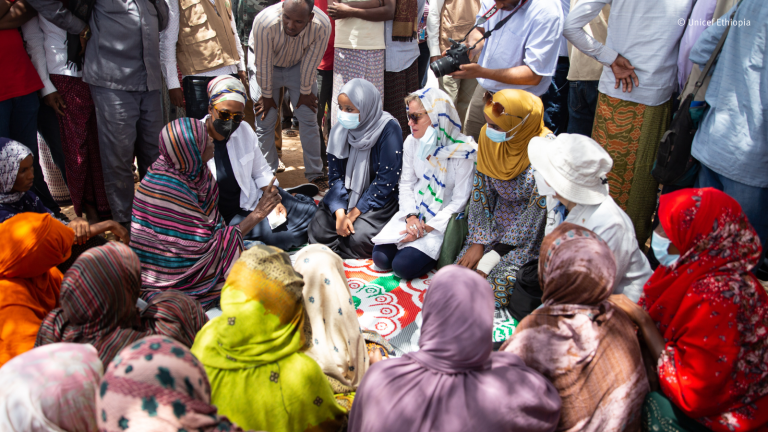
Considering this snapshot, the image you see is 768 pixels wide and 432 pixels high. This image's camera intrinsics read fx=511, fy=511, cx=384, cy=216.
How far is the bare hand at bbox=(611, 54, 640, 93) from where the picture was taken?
3.08m

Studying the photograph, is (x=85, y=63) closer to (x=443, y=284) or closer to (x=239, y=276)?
(x=239, y=276)

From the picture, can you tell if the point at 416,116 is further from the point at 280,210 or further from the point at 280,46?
the point at 280,46

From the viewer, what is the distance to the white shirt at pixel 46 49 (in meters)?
3.45

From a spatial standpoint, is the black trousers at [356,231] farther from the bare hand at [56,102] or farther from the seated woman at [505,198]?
the bare hand at [56,102]

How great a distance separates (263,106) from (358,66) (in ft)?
2.88

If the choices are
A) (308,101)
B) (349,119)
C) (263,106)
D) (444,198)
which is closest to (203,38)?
(263,106)

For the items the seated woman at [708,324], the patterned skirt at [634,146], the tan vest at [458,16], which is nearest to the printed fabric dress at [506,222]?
the patterned skirt at [634,146]

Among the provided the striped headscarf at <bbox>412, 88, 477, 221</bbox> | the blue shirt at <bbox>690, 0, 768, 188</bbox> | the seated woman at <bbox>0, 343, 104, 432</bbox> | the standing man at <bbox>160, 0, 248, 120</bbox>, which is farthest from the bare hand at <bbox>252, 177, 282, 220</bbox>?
the blue shirt at <bbox>690, 0, 768, 188</bbox>

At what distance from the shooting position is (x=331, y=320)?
199 cm

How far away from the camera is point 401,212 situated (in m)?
3.44

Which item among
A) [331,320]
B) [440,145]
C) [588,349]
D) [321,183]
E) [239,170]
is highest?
[588,349]

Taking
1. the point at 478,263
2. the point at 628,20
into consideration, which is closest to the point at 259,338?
the point at 478,263

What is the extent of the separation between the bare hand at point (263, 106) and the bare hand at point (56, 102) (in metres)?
1.41

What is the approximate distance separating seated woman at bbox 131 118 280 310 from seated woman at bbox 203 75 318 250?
15.9 inches
